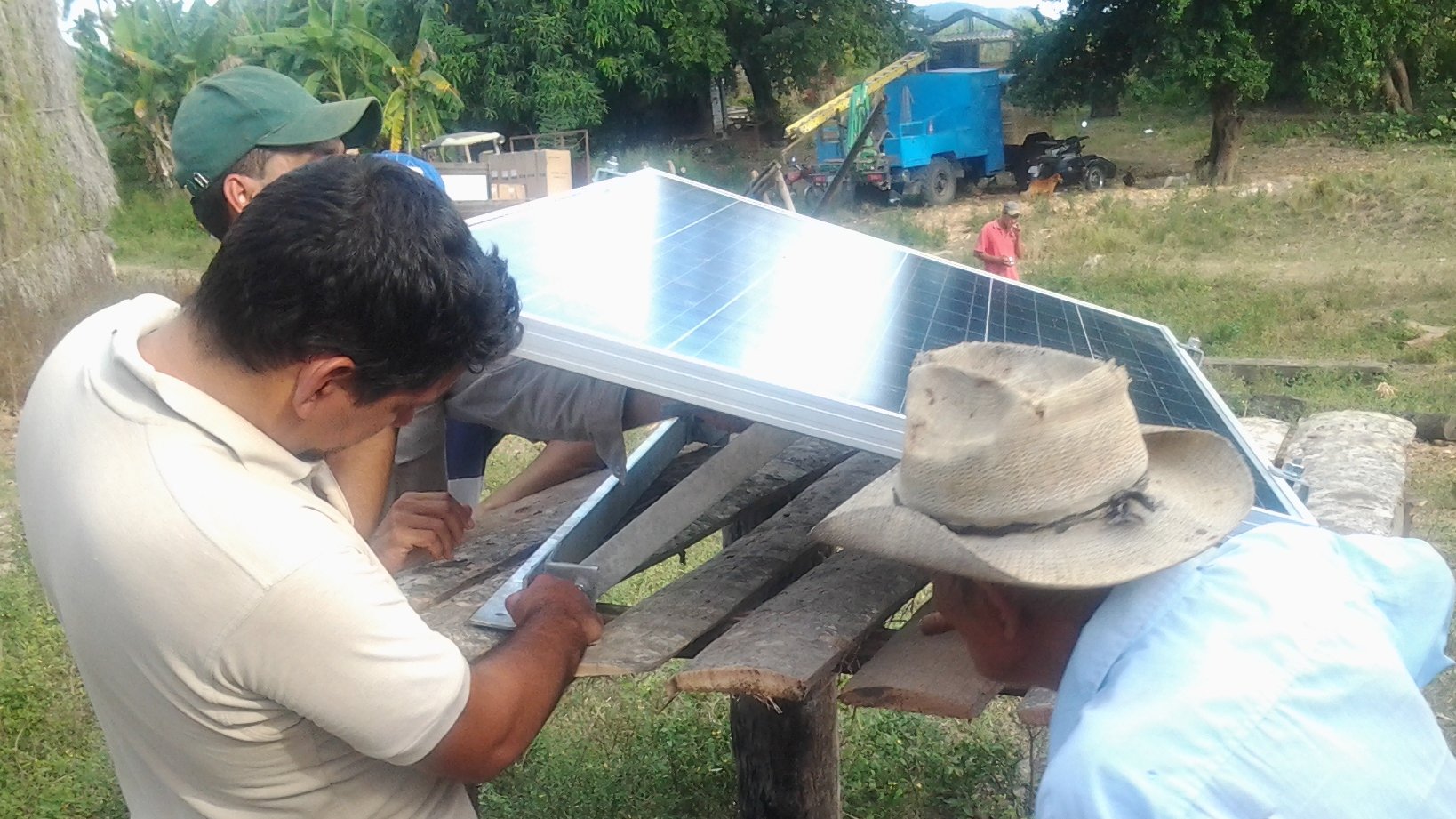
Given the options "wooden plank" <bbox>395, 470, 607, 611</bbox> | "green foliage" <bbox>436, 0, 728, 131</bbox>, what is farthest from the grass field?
"green foliage" <bbox>436, 0, 728, 131</bbox>

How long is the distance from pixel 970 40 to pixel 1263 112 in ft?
34.5

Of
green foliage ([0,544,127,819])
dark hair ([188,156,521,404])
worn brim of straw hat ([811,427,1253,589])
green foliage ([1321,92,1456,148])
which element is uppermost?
dark hair ([188,156,521,404])

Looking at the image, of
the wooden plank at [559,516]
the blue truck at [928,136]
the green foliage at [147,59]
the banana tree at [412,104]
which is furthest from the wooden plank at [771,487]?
the green foliage at [147,59]

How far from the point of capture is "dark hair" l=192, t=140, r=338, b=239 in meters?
2.56

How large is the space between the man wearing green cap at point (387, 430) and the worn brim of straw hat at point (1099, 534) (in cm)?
88

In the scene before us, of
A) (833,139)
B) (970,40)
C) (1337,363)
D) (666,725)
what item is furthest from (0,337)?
(970,40)

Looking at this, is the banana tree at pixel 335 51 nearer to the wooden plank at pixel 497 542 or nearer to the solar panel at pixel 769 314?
the solar panel at pixel 769 314

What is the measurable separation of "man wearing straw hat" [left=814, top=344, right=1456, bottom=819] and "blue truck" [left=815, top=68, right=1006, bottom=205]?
20.3 metres

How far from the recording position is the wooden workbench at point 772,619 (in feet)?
6.06

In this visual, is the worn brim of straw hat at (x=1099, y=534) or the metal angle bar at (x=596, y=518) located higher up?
the worn brim of straw hat at (x=1099, y=534)

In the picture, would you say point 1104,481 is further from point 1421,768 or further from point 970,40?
point 970,40

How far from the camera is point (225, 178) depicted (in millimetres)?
2557

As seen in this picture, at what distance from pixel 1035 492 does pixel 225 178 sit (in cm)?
195

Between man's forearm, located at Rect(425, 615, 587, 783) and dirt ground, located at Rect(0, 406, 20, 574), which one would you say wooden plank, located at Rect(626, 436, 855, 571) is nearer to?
man's forearm, located at Rect(425, 615, 587, 783)
